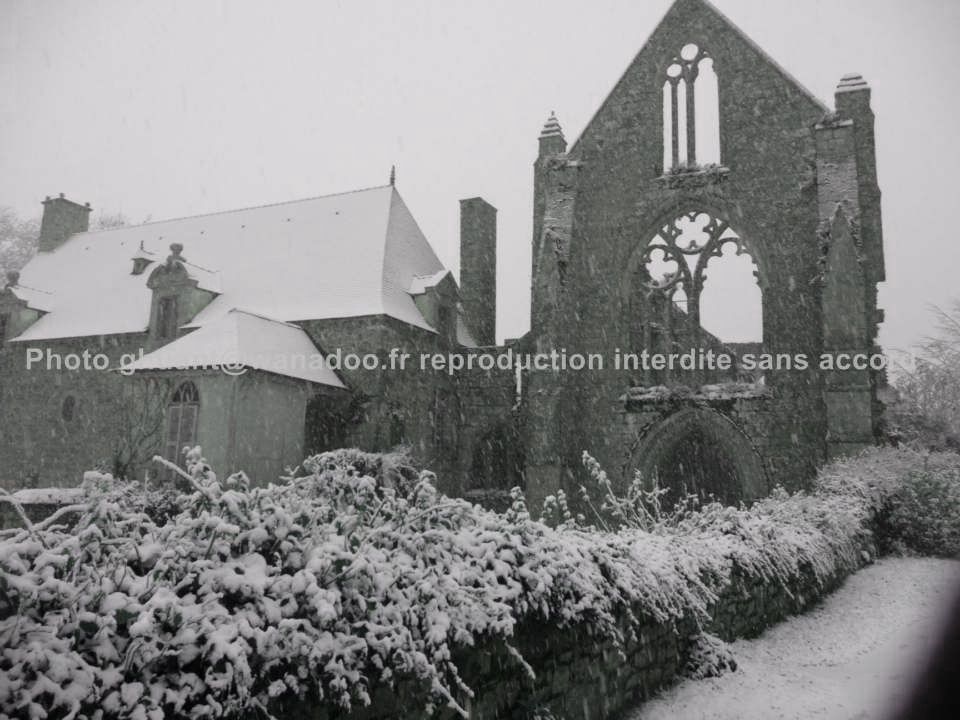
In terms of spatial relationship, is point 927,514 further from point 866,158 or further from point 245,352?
point 245,352

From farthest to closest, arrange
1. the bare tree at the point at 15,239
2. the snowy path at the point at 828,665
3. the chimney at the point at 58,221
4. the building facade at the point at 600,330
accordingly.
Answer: the bare tree at the point at 15,239 < the chimney at the point at 58,221 < the building facade at the point at 600,330 < the snowy path at the point at 828,665

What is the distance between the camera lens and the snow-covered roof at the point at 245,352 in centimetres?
1681

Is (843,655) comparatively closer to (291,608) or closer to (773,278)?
(291,608)

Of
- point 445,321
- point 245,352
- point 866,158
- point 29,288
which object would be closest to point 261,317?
point 245,352

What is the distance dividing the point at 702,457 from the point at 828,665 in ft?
37.7

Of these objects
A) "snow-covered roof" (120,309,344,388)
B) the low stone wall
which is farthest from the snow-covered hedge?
"snow-covered roof" (120,309,344,388)

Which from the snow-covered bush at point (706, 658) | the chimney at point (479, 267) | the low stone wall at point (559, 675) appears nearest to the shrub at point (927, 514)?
the low stone wall at point (559, 675)

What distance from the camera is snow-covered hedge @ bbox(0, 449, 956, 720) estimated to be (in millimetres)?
2602

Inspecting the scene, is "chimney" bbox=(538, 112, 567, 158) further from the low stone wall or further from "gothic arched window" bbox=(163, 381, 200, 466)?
the low stone wall

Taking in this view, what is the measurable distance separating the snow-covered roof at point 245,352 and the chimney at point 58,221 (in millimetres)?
14722

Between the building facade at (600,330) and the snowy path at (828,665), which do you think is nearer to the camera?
the snowy path at (828,665)

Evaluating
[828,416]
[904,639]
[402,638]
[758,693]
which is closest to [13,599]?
[402,638]

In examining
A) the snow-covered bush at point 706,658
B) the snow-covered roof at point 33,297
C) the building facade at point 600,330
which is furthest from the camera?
the snow-covered roof at point 33,297

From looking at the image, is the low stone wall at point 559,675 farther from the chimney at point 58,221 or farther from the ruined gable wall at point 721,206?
the chimney at point 58,221
